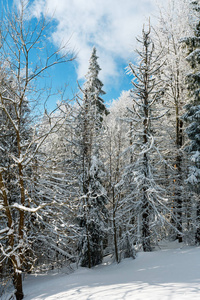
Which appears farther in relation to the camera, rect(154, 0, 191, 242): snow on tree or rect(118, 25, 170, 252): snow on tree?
rect(154, 0, 191, 242): snow on tree

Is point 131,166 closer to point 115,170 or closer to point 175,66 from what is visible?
point 115,170

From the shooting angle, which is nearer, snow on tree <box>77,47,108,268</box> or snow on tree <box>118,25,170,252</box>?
snow on tree <box>118,25,170,252</box>

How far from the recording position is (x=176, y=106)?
40.1 ft

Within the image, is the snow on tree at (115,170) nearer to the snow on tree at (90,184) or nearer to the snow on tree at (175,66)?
the snow on tree at (90,184)

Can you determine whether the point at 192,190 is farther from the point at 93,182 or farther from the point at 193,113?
the point at 93,182

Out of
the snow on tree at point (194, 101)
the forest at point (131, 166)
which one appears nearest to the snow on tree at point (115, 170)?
the forest at point (131, 166)

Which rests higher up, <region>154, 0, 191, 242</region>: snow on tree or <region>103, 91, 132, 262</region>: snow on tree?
<region>154, 0, 191, 242</region>: snow on tree

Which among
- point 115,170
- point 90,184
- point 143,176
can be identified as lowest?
point 90,184

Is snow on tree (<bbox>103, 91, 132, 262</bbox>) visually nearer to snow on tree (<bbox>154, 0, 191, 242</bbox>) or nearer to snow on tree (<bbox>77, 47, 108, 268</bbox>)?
snow on tree (<bbox>77, 47, 108, 268</bbox>)

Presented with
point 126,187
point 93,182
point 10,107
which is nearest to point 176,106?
point 126,187

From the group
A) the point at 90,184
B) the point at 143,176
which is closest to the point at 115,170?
the point at 90,184

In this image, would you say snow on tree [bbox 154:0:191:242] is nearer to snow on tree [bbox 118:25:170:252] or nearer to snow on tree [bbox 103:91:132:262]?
snow on tree [bbox 118:25:170:252]

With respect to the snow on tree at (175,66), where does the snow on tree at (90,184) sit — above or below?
below

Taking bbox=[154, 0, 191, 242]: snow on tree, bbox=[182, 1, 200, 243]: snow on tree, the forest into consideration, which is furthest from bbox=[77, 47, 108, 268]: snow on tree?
bbox=[182, 1, 200, 243]: snow on tree
